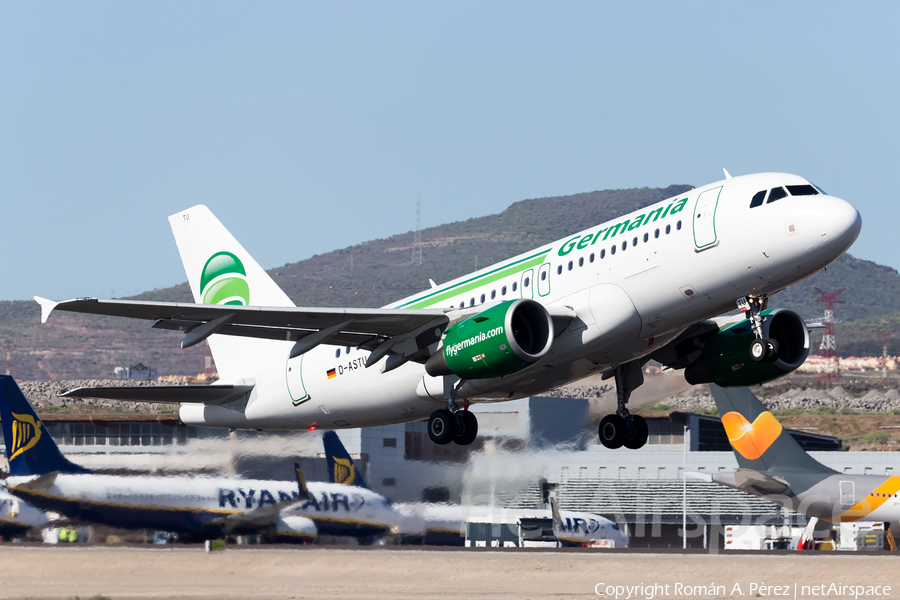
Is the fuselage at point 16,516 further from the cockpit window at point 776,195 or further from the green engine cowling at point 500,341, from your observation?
the cockpit window at point 776,195

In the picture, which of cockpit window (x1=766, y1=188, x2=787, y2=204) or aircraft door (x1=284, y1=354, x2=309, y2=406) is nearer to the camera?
cockpit window (x1=766, y1=188, x2=787, y2=204)

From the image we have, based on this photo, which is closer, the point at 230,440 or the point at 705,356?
the point at 705,356

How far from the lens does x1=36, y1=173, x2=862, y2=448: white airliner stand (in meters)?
24.5

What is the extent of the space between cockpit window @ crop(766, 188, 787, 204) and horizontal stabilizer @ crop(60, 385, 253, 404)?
1553 cm

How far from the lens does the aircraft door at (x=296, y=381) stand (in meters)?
31.8

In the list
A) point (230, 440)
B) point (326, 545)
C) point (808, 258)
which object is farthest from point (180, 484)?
point (808, 258)

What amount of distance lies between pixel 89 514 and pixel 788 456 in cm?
2806

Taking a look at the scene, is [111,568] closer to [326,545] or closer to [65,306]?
[326,545]

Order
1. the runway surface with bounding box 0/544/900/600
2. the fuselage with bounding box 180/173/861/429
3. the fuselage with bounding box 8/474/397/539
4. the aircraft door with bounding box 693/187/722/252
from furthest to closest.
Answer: the runway surface with bounding box 0/544/900/600, the fuselage with bounding box 8/474/397/539, the aircraft door with bounding box 693/187/722/252, the fuselage with bounding box 180/173/861/429

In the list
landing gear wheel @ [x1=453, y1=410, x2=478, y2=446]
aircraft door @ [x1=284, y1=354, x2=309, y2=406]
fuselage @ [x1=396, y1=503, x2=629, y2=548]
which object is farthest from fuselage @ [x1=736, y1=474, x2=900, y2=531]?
aircraft door @ [x1=284, y1=354, x2=309, y2=406]

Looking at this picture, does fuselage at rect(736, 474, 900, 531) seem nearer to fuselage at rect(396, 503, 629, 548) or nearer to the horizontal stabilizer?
fuselage at rect(396, 503, 629, 548)

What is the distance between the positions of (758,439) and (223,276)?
24.9 metres

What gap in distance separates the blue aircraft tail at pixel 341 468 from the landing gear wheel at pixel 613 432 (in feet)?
41.3

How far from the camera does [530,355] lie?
85.4ft
